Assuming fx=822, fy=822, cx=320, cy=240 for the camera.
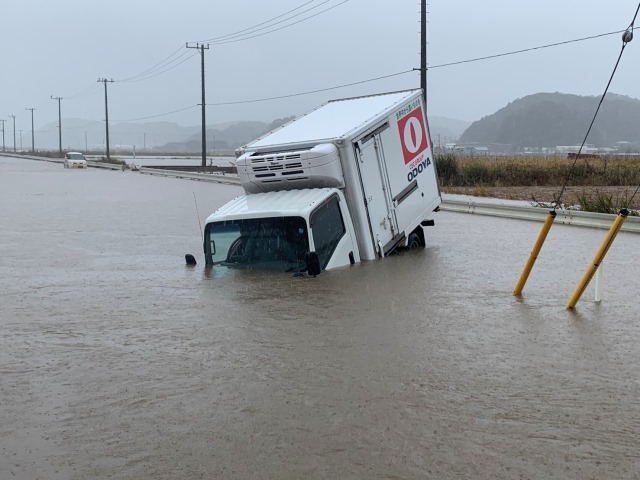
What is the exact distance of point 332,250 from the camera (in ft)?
41.4

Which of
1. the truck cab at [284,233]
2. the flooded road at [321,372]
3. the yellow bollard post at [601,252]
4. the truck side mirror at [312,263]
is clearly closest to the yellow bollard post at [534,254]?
the flooded road at [321,372]

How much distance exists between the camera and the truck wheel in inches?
612

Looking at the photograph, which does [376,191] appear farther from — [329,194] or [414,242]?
[414,242]

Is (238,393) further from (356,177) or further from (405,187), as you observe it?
(405,187)

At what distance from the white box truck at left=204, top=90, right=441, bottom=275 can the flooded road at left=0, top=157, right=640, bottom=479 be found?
0.43 meters

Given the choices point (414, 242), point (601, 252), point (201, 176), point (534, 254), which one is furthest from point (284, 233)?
point (201, 176)

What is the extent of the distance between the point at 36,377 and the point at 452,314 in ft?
16.1

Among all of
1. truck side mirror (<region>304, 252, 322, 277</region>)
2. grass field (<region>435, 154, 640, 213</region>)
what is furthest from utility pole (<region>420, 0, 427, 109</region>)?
truck side mirror (<region>304, 252, 322, 277</region>)

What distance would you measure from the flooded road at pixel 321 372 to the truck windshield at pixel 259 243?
35 centimetres

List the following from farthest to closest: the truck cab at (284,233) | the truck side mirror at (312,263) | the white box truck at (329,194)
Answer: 1. the white box truck at (329,194)
2. the truck cab at (284,233)
3. the truck side mirror at (312,263)

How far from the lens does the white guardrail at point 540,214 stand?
58.9 feet

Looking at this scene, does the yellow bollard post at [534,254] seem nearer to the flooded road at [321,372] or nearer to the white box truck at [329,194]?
the flooded road at [321,372]

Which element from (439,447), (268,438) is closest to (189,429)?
(268,438)

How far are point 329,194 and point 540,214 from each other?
9525mm
